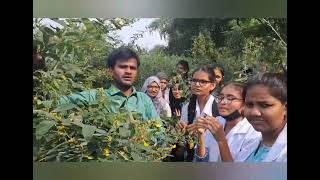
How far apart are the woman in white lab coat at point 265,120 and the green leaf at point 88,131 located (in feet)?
2.59

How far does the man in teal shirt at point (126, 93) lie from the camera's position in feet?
16.7

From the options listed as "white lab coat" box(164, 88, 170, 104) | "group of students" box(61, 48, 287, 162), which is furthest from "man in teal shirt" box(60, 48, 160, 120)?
"white lab coat" box(164, 88, 170, 104)

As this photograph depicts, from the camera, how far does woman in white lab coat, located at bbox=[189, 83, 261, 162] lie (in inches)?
201

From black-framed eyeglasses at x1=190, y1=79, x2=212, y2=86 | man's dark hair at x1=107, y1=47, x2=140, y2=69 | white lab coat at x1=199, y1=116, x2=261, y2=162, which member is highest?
man's dark hair at x1=107, y1=47, x2=140, y2=69

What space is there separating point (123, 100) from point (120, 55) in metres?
0.33

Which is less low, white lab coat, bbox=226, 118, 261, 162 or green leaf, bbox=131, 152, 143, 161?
white lab coat, bbox=226, 118, 261, 162

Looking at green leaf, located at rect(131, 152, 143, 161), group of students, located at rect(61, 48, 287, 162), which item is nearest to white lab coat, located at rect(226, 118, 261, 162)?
group of students, located at rect(61, 48, 287, 162)

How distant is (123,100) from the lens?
5.12m

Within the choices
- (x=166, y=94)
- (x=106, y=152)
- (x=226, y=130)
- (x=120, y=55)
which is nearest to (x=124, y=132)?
(x=106, y=152)

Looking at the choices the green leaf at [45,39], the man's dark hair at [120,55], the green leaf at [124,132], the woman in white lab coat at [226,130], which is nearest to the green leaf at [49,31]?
the green leaf at [45,39]

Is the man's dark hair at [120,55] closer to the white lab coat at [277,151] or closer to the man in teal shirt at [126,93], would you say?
the man in teal shirt at [126,93]

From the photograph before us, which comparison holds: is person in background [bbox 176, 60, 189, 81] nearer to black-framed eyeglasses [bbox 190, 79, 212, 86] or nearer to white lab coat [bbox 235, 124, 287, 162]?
black-framed eyeglasses [bbox 190, 79, 212, 86]
